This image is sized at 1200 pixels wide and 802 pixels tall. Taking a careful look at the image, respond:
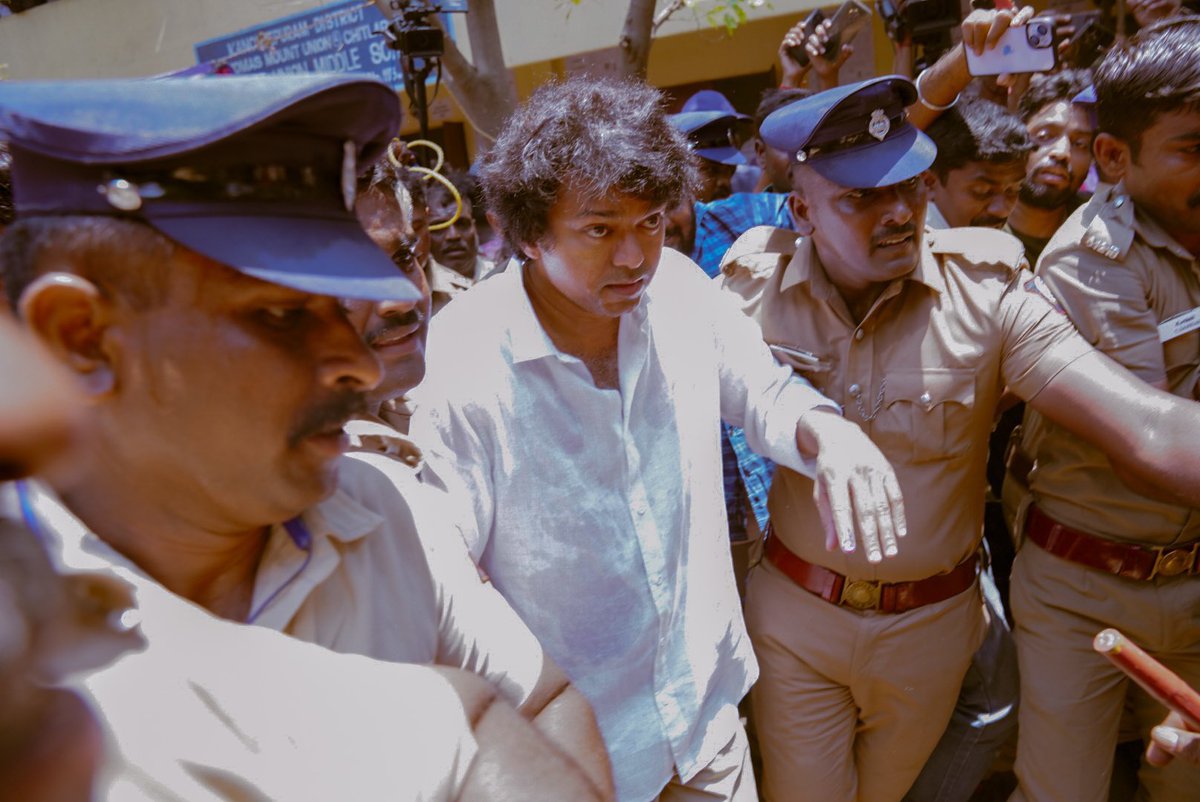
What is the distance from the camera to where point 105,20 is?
1144cm

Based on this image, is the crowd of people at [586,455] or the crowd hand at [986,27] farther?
the crowd hand at [986,27]

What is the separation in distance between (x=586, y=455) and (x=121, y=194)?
1315 mm

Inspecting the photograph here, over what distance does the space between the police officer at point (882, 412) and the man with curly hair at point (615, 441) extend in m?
0.37

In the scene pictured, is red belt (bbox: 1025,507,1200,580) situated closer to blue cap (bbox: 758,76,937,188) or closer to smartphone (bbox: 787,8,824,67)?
blue cap (bbox: 758,76,937,188)

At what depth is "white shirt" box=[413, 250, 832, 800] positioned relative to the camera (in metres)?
2.15

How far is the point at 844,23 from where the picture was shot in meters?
4.88

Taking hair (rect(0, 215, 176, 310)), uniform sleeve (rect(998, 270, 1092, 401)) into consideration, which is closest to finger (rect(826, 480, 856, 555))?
uniform sleeve (rect(998, 270, 1092, 401))

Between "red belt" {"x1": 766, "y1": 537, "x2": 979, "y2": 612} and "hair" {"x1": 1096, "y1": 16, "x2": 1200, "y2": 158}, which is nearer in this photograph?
"hair" {"x1": 1096, "y1": 16, "x2": 1200, "y2": 158}

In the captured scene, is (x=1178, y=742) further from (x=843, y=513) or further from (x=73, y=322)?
(x=73, y=322)

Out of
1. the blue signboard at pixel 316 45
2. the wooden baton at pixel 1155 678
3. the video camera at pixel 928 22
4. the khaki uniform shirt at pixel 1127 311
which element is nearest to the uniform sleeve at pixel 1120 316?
the khaki uniform shirt at pixel 1127 311

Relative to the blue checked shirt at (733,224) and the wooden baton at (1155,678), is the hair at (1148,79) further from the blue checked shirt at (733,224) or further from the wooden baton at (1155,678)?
the wooden baton at (1155,678)

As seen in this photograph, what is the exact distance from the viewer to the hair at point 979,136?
11.6ft

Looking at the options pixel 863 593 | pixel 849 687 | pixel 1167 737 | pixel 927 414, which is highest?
pixel 927 414

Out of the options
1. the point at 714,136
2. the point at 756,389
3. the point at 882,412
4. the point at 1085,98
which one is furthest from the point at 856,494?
the point at 714,136
